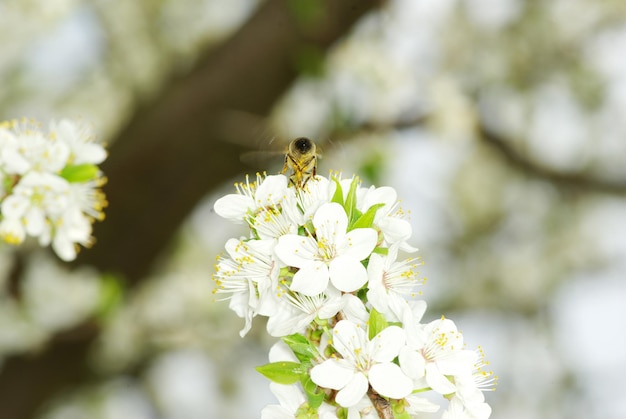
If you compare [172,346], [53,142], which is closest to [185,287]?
[172,346]

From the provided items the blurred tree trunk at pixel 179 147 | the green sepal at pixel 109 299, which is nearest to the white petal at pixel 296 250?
the green sepal at pixel 109 299

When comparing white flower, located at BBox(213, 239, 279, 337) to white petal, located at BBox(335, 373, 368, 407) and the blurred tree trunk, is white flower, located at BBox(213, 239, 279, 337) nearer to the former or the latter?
white petal, located at BBox(335, 373, 368, 407)

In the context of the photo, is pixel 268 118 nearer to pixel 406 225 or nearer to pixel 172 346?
pixel 172 346

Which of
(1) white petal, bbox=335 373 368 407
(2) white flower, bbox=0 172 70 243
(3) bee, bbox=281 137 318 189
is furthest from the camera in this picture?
(2) white flower, bbox=0 172 70 243

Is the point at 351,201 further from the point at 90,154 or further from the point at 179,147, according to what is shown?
the point at 179,147

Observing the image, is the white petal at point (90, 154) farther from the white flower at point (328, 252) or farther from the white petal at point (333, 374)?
the white petal at point (333, 374)

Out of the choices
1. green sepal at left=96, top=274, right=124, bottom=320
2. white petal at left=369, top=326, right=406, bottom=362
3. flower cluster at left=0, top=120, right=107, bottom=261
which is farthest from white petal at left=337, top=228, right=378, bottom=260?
green sepal at left=96, top=274, right=124, bottom=320

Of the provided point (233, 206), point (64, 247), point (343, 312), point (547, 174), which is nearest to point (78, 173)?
point (64, 247)
